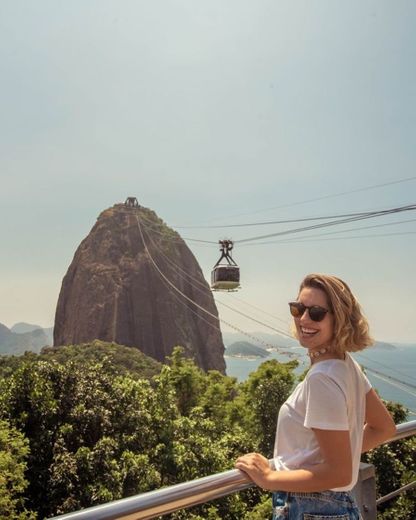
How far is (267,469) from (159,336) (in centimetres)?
6732

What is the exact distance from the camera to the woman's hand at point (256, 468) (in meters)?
1.43

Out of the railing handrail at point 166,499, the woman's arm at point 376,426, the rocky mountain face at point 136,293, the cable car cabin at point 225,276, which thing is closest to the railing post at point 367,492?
the woman's arm at point 376,426

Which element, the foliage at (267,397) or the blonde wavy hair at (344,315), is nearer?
the blonde wavy hair at (344,315)

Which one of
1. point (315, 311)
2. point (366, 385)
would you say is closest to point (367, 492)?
point (366, 385)

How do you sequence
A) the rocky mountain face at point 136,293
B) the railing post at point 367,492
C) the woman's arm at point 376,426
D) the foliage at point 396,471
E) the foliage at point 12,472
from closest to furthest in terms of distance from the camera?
1. the woman's arm at point 376,426
2. the railing post at point 367,492
3. the foliage at point 12,472
4. the foliage at point 396,471
5. the rocky mountain face at point 136,293

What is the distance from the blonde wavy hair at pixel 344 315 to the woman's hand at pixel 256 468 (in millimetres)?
496

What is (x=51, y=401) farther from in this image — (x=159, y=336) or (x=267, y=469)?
(x=159, y=336)

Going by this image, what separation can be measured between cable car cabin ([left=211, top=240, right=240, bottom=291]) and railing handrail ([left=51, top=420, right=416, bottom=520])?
20730 millimetres

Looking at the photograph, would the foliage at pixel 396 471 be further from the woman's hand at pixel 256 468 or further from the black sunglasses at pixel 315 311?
the black sunglasses at pixel 315 311

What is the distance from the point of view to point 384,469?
704 inches

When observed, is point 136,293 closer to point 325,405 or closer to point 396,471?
point 396,471

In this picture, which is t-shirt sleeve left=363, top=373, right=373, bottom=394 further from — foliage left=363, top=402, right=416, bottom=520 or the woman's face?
foliage left=363, top=402, right=416, bottom=520

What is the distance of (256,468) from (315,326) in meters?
0.55

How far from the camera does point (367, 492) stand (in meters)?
2.07
